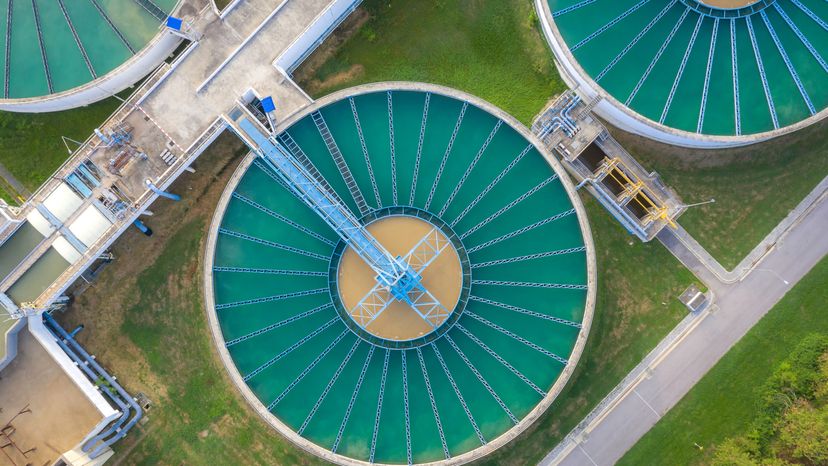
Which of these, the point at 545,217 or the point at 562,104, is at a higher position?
the point at 562,104

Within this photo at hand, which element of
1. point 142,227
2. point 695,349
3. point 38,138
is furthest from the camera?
point 38,138

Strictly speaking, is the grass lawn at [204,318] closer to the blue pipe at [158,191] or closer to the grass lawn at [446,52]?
the grass lawn at [446,52]

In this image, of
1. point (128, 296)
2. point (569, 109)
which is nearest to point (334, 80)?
point (569, 109)

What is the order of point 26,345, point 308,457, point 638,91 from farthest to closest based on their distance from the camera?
point 308,457 < point 26,345 < point 638,91

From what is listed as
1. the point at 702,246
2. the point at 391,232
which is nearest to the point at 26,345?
the point at 391,232

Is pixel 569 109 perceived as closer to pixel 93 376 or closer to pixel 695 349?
pixel 695 349

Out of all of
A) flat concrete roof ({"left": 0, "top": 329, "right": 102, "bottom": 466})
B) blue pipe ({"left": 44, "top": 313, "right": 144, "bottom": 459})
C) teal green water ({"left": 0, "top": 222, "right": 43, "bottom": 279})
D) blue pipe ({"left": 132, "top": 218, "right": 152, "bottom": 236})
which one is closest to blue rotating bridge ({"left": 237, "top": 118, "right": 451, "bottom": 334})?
blue pipe ({"left": 132, "top": 218, "right": 152, "bottom": 236})

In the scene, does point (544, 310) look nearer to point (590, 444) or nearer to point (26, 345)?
point (590, 444)
